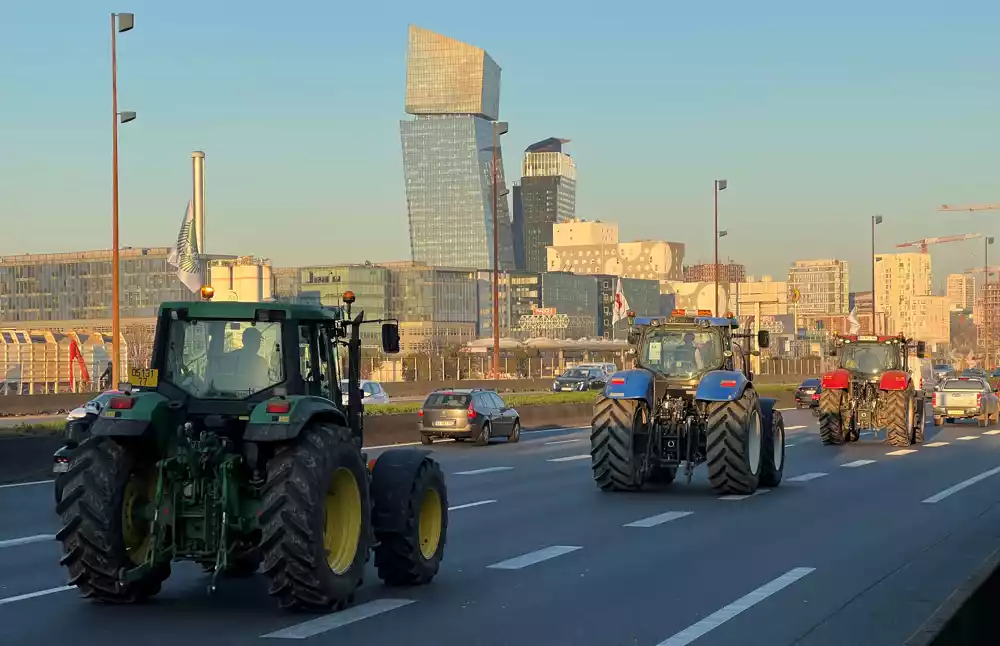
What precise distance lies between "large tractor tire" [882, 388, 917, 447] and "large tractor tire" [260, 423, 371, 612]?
2426cm

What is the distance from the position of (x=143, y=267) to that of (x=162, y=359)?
6955 inches

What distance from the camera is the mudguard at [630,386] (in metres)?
20.8

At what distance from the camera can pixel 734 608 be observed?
424 inches

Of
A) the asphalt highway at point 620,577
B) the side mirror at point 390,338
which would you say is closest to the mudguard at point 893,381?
the asphalt highway at point 620,577

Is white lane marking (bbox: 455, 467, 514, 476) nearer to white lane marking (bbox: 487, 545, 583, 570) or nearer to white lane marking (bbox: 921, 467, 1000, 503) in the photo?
white lane marking (bbox: 921, 467, 1000, 503)

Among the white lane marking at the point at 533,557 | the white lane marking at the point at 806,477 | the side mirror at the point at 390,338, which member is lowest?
the white lane marking at the point at 806,477

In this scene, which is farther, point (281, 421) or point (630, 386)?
point (630, 386)

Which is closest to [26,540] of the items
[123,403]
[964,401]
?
[123,403]

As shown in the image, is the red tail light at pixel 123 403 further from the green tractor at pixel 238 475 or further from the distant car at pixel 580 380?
the distant car at pixel 580 380

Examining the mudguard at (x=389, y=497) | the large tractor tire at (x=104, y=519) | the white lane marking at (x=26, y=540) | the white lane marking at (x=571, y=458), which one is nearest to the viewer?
the large tractor tire at (x=104, y=519)

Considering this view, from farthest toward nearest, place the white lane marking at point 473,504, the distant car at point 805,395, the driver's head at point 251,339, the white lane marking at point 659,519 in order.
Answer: the distant car at point 805,395 → the white lane marking at point 473,504 → the white lane marking at point 659,519 → the driver's head at point 251,339

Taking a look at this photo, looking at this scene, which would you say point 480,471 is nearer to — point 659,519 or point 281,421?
point 659,519

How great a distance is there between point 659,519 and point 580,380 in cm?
6108

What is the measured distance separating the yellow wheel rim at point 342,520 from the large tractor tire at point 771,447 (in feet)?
39.7
